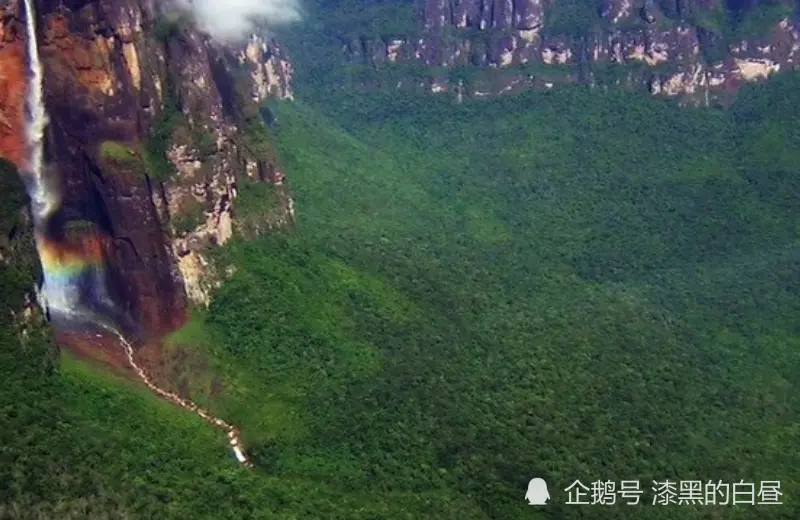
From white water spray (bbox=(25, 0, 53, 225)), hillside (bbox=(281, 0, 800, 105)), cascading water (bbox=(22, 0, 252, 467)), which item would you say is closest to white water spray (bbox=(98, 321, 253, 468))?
→ cascading water (bbox=(22, 0, 252, 467))

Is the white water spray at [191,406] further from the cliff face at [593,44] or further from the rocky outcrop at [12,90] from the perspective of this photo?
the cliff face at [593,44]

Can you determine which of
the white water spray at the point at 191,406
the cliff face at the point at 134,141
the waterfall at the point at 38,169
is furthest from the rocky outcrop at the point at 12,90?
the white water spray at the point at 191,406

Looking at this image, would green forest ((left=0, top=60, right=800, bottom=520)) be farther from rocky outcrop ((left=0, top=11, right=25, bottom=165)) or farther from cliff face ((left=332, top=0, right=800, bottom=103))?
cliff face ((left=332, top=0, right=800, bottom=103))

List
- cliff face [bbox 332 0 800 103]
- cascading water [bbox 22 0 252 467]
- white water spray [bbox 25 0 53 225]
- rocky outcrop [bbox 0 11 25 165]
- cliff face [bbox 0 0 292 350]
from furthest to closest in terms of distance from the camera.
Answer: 1. cliff face [bbox 332 0 800 103]
2. cliff face [bbox 0 0 292 350]
3. cascading water [bbox 22 0 252 467]
4. white water spray [bbox 25 0 53 225]
5. rocky outcrop [bbox 0 11 25 165]

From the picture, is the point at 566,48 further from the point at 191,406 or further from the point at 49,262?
the point at 191,406

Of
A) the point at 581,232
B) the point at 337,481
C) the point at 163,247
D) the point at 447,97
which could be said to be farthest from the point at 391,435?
the point at 447,97
